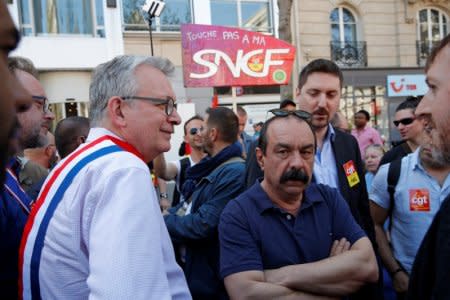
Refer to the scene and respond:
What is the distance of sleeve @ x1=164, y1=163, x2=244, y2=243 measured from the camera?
2844 mm

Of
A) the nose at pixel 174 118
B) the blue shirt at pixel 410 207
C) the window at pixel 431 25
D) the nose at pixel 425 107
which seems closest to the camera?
the nose at pixel 425 107

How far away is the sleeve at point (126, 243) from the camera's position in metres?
1.31

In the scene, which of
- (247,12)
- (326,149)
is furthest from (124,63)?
(247,12)

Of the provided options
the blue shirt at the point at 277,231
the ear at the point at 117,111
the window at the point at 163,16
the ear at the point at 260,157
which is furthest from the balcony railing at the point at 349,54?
the ear at the point at 117,111

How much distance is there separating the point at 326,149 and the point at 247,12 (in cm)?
1440

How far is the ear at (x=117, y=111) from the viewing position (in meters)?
1.77

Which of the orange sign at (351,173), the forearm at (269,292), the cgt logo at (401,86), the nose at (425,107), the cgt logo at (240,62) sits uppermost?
the cgt logo at (240,62)

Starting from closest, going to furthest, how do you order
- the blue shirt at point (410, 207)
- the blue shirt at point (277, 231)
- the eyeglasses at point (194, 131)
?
1. the blue shirt at point (277, 231)
2. the blue shirt at point (410, 207)
3. the eyeglasses at point (194, 131)

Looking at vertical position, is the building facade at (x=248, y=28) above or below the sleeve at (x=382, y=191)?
above

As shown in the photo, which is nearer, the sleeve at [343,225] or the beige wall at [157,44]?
the sleeve at [343,225]

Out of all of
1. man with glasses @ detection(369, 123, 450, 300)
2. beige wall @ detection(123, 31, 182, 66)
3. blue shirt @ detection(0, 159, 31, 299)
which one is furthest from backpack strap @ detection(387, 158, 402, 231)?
beige wall @ detection(123, 31, 182, 66)

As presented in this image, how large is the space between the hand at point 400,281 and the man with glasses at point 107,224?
1748mm

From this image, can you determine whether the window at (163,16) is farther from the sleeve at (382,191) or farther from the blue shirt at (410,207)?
the blue shirt at (410,207)

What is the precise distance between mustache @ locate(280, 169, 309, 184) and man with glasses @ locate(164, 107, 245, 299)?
67 cm
